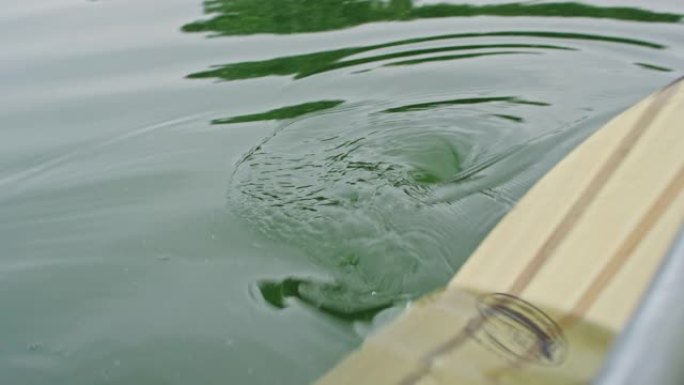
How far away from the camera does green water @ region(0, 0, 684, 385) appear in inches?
84.4

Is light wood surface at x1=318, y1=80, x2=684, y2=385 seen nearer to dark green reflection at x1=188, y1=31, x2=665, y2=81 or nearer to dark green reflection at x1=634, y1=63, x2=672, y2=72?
dark green reflection at x1=634, y1=63, x2=672, y2=72

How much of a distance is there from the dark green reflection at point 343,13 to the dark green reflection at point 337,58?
347 millimetres

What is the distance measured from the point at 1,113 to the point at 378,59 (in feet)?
6.44

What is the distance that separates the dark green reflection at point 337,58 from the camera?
3977 millimetres

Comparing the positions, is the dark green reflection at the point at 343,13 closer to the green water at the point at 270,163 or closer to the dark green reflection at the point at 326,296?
the green water at the point at 270,163

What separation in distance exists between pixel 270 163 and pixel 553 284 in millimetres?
1374

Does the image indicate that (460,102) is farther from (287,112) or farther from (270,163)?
(270,163)

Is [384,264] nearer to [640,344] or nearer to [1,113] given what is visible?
[640,344]

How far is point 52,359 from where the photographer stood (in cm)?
207

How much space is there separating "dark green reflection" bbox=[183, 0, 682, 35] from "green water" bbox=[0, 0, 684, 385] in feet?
0.07

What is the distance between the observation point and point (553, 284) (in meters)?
1.95

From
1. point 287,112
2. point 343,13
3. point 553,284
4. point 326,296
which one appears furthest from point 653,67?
point 326,296

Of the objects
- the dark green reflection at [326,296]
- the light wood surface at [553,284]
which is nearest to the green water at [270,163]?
the dark green reflection at [326,296]

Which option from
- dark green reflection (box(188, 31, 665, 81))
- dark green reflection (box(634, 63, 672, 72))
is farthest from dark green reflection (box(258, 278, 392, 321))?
dark green reflection (box(634, 63, 672, 72))
